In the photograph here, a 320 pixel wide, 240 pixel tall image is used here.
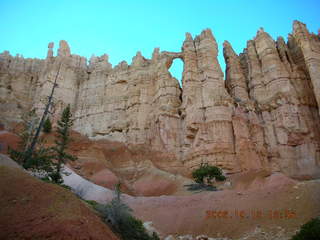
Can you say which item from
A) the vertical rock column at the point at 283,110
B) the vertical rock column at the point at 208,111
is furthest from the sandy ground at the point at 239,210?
the vertical rock column at the point at 283,110

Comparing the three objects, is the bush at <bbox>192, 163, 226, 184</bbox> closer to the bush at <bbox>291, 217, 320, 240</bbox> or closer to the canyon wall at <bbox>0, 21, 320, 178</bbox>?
the canyon wall at <bbox>0, 21, 320, 178</bbox>

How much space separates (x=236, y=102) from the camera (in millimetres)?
42344

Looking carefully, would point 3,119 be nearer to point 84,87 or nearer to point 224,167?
point 84,87

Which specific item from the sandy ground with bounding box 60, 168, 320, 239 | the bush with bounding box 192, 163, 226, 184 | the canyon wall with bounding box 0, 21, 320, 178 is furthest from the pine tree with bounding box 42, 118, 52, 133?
the bush with bounding box 192, 163, 226, 184

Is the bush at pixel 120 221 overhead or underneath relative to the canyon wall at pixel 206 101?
underneath

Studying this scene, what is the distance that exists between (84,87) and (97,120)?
31.9 ft

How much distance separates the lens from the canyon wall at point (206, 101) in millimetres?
37656

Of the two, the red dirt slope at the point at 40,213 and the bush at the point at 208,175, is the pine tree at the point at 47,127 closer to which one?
the bush at the point at 208,175
